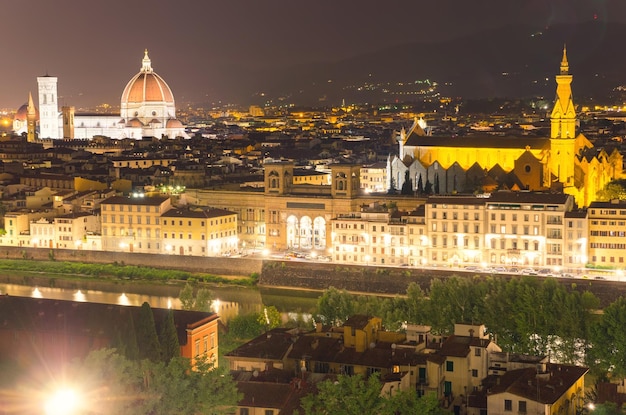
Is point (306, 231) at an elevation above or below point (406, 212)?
below

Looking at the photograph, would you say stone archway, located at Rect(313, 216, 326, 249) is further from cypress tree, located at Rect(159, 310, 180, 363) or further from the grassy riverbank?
cypress tree, located at Rect(159, 310, 180, 363)

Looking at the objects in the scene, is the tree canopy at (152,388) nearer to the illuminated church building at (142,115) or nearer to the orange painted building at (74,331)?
the orange painted building at (74,331)

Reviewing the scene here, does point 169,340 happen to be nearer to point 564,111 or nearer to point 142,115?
point 564,111

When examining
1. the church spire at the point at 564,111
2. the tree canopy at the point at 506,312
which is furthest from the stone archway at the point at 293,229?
the tree canopy at the point at 506,312

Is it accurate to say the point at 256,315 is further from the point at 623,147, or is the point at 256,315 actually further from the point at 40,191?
the point at 623,147

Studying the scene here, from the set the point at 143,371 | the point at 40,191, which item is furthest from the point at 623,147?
the point at 143,371

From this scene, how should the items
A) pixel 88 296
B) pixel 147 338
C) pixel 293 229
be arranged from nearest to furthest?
pixel 147 338 → pixel 88 296 → pixel 293 229

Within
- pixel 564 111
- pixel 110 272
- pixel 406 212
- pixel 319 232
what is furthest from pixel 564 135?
pixel 110 272
